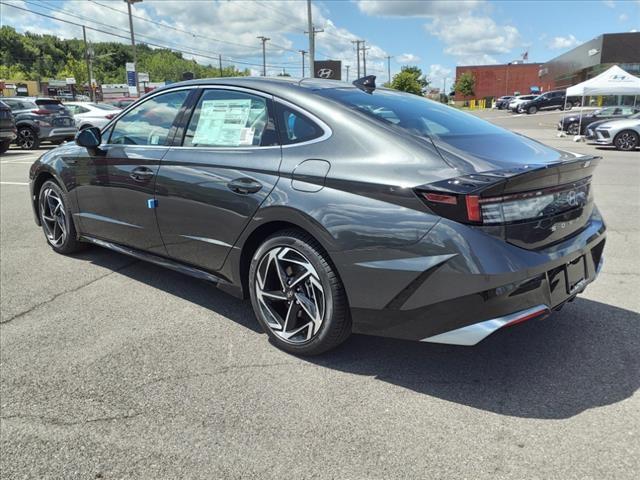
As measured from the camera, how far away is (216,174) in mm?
3381

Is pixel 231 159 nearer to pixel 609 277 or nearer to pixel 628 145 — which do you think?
pixel 609 277

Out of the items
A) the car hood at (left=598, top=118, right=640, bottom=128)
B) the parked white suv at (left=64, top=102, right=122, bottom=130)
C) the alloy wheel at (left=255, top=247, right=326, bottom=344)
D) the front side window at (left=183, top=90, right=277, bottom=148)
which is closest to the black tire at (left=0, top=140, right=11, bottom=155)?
the parked white suv at (left=64, top=102, right=122, bottom=130)

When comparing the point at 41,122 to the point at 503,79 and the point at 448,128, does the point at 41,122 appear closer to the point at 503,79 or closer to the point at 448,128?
the point at 448,128


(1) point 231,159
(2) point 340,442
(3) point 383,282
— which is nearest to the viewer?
(2) point 340,442

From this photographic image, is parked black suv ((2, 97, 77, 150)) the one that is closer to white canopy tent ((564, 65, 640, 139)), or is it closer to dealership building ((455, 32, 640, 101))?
white canopy tent ((564, 65, 640, 139))

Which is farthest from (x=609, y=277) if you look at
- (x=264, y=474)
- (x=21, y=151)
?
(x=21, y=151)

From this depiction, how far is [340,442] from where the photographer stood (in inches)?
93.7

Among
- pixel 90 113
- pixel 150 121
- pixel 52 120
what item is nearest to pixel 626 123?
pixel 150 121

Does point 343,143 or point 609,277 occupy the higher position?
point 343,143

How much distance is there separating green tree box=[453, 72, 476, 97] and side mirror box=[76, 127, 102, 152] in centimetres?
9168

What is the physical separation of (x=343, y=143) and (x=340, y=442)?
1515 millimetres

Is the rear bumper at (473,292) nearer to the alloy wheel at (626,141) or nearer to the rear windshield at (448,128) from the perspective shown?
the rear windshield at (448,128)

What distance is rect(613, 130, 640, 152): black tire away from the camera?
54.4 feet

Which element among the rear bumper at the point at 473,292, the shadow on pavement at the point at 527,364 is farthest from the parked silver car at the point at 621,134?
the rear bumper at the point at 473,292
